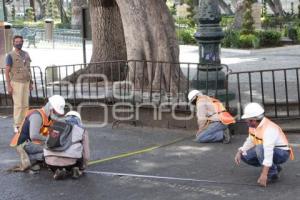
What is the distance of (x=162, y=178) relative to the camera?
22.8 feet

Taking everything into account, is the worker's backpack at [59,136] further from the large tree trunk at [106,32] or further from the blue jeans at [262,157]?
the large tree trunk at [106,32]

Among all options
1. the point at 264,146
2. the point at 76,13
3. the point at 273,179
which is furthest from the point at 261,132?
the point at 76,13

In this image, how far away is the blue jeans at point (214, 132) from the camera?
8641mm

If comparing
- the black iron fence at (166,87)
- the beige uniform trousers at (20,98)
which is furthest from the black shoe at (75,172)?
the black iron fence at (166,87)

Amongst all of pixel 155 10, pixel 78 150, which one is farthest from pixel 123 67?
pixel 78 150

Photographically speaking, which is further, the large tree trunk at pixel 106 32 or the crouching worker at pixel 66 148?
the large tree trunk at pixel 106 32

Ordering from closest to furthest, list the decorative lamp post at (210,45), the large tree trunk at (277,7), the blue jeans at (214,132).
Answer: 1. the blue jeans at (214,132)
2. the decorative lamp post at (210,45)
3. the large tree trunk at (277,7)

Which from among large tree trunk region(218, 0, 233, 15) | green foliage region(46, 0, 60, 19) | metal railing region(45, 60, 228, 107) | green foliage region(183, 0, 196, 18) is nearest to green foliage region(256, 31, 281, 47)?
metal railing region(45, 60, 228, 107)

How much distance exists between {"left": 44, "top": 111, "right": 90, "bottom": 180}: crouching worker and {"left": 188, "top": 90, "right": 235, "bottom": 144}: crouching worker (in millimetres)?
2329

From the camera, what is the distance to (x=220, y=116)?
28.6ft

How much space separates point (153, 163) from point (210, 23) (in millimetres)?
3170

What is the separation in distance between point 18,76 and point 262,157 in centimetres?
457

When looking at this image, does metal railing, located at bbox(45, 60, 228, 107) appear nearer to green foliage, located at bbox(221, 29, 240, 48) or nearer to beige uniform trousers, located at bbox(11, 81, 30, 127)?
beige uniform trousers, located at bbox(11, 81, 30, 127)

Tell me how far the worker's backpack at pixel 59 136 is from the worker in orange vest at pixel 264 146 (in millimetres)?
1932
